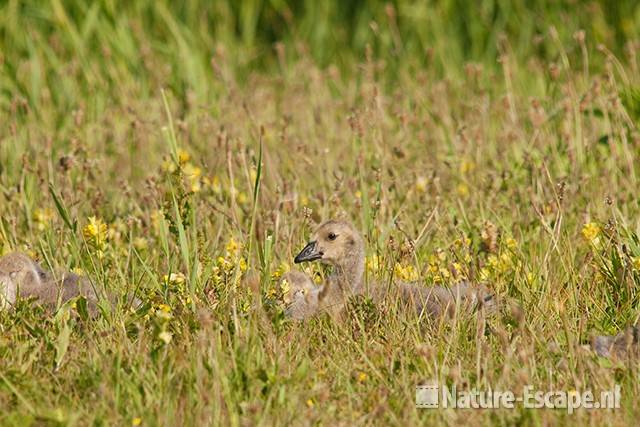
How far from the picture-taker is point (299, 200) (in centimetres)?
725

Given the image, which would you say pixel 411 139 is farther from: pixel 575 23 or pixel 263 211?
pixel 575 23

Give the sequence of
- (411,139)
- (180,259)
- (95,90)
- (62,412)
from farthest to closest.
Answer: (95,90) < (411,139) < (180,259) < (62,412)

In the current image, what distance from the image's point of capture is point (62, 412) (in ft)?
14.8

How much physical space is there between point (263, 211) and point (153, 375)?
2207mm

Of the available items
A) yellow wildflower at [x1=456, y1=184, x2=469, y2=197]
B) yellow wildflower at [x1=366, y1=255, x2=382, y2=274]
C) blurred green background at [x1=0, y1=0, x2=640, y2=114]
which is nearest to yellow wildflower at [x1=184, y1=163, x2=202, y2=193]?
yellow wildflower at [x1=366, y1=255, x2=382, y2=274]

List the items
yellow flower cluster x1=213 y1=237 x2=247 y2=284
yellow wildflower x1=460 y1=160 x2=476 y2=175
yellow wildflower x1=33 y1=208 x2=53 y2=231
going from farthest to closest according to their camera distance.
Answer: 1. yellow wildflower x1=460 y1=160 x2=476 y2=175
2. yellow wildflower x1=33 y1=208 x2=53 y2=231
3. yellow flower cluster x1=213 y1=237 x2=247 y2=284

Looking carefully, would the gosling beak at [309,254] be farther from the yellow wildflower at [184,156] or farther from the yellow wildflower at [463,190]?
the yellow wildflower at [463,190]

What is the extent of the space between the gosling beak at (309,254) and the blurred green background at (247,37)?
304 cm

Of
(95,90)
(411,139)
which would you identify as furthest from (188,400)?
(95,90)

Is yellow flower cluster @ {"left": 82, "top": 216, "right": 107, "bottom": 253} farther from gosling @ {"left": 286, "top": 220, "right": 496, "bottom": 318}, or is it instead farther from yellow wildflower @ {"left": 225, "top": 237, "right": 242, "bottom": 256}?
gosling @ {"left": 286, "top": 220, "right": 496, "bottom": 318}

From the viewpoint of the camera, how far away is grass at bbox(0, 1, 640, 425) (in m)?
4.72

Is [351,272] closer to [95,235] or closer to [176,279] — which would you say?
[176,279]

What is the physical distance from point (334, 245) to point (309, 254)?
145mm

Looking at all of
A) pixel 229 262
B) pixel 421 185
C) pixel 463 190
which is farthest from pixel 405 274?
pixel 463 190
